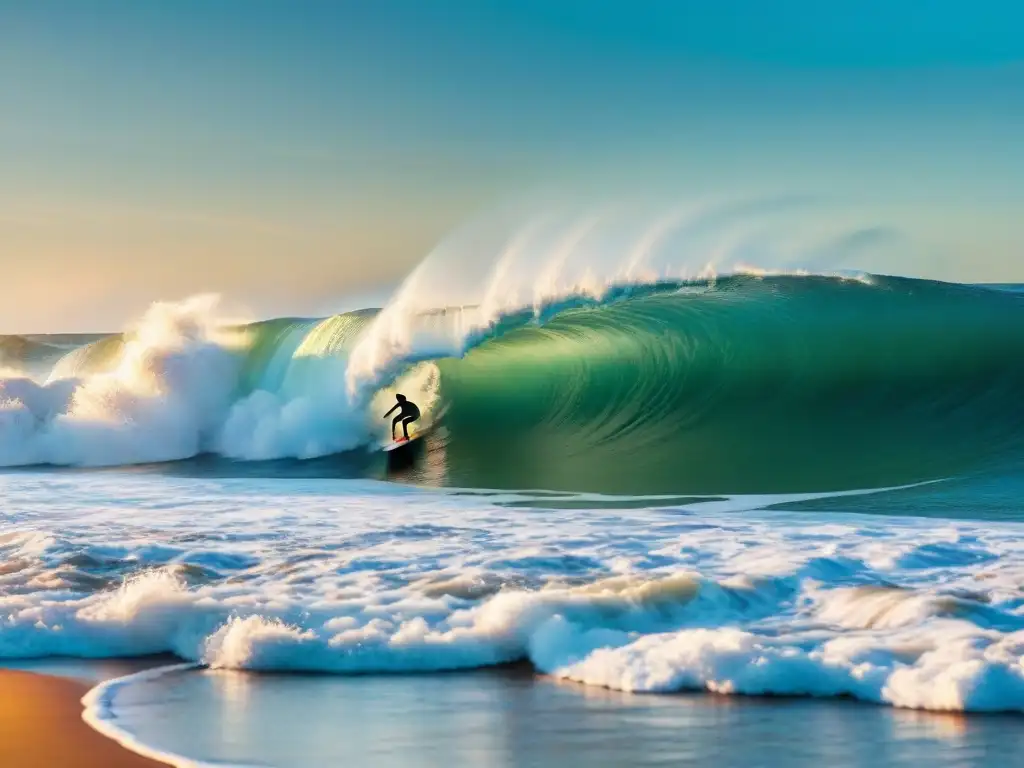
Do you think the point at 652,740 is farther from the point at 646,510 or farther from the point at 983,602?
the point at 646,510

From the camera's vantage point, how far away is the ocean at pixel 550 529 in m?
4.23

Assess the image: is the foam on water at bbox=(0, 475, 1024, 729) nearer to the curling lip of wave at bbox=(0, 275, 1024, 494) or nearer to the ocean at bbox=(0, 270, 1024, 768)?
the ocean at bbox=(0, 270, 1024, 768)

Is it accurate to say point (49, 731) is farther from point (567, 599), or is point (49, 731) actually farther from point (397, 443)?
point (397, 443)

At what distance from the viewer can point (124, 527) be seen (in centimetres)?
848

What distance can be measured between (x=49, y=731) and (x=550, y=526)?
4624mm

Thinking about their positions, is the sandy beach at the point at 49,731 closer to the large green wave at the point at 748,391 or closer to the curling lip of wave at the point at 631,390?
the large green wave at the point at 748,391

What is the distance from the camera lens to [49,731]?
4.05m

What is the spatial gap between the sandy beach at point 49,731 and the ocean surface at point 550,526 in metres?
0.10

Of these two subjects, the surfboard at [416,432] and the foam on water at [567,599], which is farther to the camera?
the surfboard at [416,432]

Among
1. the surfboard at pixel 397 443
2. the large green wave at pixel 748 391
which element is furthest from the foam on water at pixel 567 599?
the surfboard at pixel 397 443

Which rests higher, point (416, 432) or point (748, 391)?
point (748, 391)

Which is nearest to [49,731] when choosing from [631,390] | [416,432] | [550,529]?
[550,529]

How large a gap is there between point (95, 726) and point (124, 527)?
450cm

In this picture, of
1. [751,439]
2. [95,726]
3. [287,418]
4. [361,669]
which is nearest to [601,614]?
[361,669]
